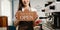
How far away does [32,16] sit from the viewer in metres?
0.41

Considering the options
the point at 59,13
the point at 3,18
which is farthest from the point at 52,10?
the point at 3,18

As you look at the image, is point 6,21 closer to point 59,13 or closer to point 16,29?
point 16,29

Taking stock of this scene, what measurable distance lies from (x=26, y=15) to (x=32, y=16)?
1.2 inches

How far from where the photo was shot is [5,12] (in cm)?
41

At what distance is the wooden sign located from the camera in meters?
0.41

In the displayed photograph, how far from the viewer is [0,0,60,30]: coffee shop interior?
41cm

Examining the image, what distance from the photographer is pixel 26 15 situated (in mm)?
409

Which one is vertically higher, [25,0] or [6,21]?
[25,0]

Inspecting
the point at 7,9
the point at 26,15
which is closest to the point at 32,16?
the point at 26,15

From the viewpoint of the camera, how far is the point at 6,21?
41cm

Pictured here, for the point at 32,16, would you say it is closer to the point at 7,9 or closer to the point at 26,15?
the point at 26,15

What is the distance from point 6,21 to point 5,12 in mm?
47

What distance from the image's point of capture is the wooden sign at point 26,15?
0.41 metres

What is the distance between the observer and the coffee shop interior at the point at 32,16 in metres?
0.41
